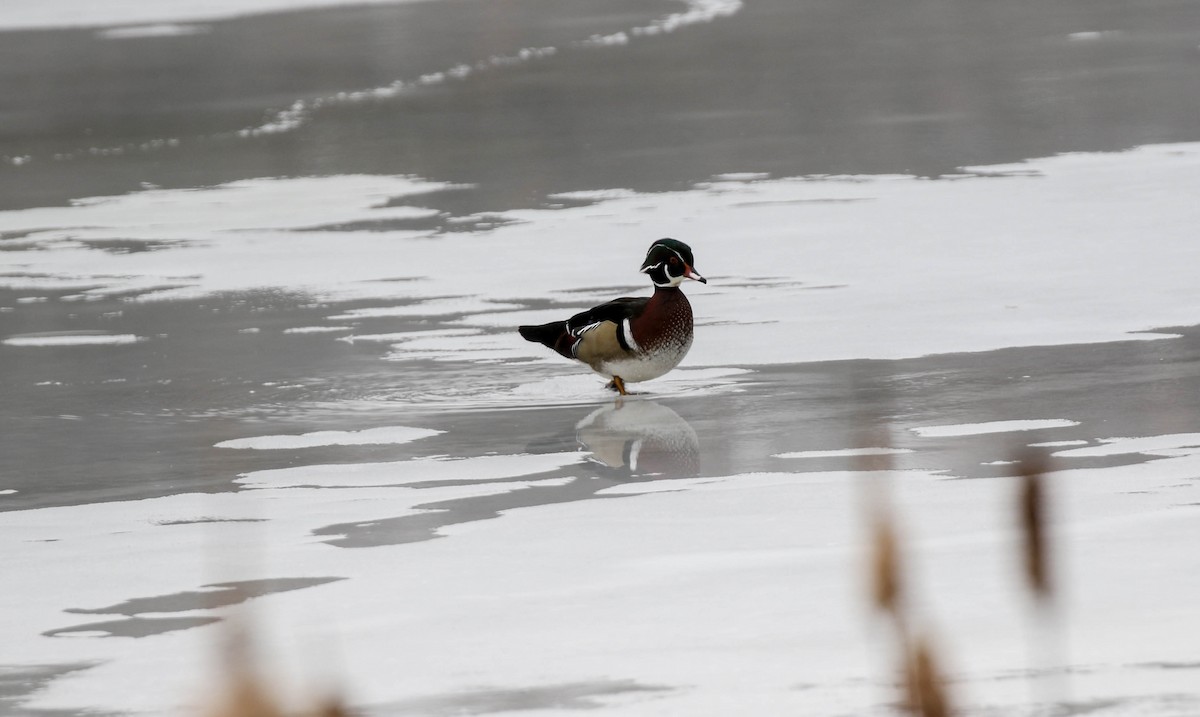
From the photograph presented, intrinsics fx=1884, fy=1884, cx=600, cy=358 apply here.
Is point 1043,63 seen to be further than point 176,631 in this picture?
Yes

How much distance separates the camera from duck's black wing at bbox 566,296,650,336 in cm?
752

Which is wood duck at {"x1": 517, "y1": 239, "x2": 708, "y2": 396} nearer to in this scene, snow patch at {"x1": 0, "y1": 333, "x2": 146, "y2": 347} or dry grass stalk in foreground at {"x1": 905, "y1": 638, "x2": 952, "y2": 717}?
snow patch at {"x1": 0, "y1": 333, "x2": 146, "y2": 347}

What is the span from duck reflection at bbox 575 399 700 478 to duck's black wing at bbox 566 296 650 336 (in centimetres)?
34

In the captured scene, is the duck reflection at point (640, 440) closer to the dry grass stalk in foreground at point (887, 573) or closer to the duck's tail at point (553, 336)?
the duck's tail at point (553, 336)

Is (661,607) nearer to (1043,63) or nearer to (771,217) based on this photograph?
(771,217)

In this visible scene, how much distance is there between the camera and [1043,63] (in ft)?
65.9

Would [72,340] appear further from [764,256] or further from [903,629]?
[903,629]

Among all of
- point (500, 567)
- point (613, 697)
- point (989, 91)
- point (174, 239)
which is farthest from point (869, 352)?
point (989, 91)

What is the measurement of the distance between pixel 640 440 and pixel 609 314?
3.41 ft

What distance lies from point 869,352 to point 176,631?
423cm

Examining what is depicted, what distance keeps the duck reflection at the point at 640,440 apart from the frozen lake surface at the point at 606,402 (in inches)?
1.1

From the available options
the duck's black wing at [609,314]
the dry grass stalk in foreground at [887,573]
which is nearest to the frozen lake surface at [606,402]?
the dry grass stalk in foreground at [887,573]

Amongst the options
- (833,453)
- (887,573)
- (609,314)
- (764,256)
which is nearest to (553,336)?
(609,314)

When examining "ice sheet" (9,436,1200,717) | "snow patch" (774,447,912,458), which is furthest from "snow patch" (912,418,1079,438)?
"ice sheet" (9,436,1200,717)
